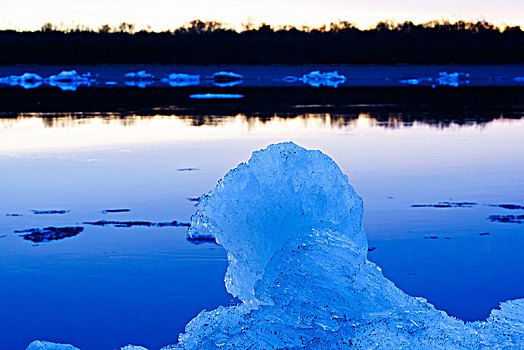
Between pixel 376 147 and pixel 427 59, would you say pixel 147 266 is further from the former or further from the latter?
pixel 427 59

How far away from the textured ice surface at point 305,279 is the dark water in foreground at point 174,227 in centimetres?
116

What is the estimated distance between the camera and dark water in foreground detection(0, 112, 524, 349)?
502 cm

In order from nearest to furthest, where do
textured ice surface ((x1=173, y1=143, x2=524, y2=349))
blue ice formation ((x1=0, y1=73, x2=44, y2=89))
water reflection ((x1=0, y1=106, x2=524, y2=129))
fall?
textured ice surface ((x1=173, y1=143, x2=524, y2=349)), water reflection ((x1=0, y1=106, x2=524, y2=129)), blue ice formation ((x1=0, y1=73, x2=44, y2=89))

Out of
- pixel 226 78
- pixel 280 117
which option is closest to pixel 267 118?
pixel 280 117

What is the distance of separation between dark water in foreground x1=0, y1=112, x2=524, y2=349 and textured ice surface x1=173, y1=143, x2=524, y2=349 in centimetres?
116

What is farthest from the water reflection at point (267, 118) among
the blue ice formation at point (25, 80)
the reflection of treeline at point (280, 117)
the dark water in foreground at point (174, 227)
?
the blue ice formation at point (25, 80)

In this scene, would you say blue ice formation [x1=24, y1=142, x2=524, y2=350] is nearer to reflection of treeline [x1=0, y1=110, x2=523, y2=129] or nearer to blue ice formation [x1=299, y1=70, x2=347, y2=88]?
reflection of treeline [x1=0, y1=110, x2=523, y2=129]

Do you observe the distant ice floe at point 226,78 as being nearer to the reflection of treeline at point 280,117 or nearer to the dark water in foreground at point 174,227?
the reflection of treeline at point 280,117

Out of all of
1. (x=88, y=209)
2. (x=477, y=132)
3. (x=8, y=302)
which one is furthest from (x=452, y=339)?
(x=477, y=132)

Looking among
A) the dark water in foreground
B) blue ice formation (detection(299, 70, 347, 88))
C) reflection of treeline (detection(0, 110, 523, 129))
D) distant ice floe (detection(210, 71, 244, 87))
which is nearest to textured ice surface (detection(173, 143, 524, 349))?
the dark water in foreground

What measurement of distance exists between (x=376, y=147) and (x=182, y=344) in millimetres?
10368

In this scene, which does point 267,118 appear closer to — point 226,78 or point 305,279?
point 305,279

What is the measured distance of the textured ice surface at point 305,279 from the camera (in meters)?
3.15

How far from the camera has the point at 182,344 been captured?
355 cm
